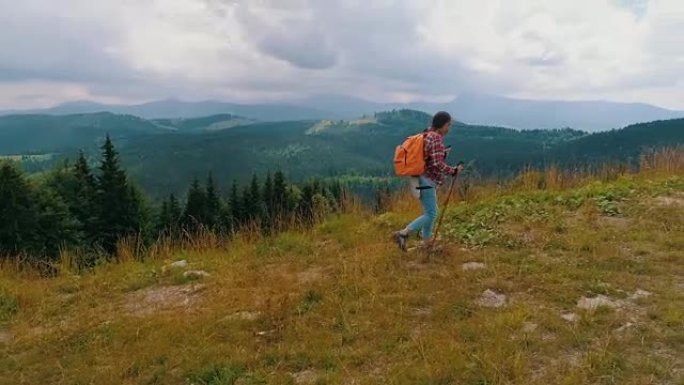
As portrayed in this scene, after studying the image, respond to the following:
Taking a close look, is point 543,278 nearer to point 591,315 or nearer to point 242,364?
point 591,315

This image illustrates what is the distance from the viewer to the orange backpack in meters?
7.23

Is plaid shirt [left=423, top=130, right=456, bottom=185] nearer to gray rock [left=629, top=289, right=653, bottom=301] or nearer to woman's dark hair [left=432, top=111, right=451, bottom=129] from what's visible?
woman's dark hair [left=432, top=111, right=451, bottom=129]

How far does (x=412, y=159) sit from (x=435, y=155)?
33 centimetres

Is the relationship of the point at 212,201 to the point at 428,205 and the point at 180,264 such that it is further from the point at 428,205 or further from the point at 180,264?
the point at 428,205

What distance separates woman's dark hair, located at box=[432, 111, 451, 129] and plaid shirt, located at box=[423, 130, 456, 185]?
133 mm

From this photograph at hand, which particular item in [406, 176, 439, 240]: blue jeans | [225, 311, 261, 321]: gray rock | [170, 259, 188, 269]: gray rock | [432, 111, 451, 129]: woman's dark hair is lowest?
[225, 311, 261, 321]: gray rock

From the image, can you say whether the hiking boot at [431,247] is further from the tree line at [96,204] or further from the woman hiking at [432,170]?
the tree line at [96,204]

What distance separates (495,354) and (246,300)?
3.11m

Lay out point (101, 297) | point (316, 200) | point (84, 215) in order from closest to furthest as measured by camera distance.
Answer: point (101, 297) → point (316, 200) → point (84, 215)

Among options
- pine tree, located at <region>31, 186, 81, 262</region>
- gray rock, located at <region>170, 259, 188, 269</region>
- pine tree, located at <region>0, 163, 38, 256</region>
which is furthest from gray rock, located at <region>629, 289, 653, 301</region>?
pine tree, located at <region>31, 186, 81, 262</region>

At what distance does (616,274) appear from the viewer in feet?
20.2

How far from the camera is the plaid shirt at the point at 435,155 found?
7.21m

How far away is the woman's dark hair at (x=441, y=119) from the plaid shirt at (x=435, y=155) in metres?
0.13

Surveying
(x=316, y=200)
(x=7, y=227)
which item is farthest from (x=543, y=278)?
(x=7, y=227)
